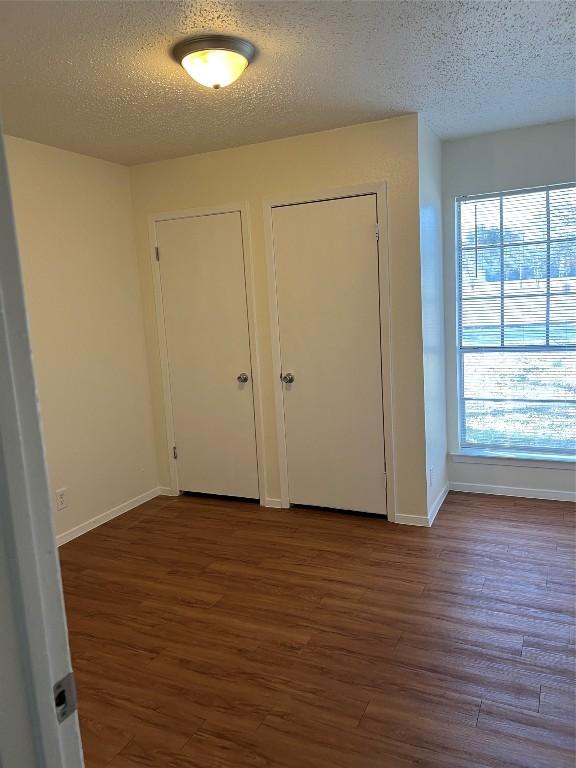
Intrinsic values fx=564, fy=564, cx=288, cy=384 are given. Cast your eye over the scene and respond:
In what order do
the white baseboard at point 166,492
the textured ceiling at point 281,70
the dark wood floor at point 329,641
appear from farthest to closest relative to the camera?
the white baseboard at point 166,492
the textured ceiling at point 281,70
the dark wood floor at point 329,641

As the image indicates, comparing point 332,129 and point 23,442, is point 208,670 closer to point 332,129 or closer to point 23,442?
point 23,442

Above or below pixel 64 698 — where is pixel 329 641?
below

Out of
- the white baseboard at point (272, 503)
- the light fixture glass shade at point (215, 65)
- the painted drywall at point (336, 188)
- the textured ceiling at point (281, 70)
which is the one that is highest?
the textured ceiling at point (281, 70)

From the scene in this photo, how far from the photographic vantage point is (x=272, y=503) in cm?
412

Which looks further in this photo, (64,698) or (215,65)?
(215,65)

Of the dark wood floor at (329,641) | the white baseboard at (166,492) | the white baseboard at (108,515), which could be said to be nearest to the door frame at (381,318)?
the dark wood floor at (329,641)

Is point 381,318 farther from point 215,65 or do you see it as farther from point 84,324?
point 84,324

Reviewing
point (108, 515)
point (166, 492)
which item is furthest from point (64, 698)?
point (166, 492)

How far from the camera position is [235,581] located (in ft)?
9.98

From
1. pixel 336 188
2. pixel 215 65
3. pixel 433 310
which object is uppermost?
pixel 215 65

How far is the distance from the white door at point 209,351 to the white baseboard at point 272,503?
3.1 inches

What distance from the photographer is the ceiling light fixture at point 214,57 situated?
2268 millimetres

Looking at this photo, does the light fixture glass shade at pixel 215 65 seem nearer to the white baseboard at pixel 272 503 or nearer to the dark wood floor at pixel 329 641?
the dark wood floor at pixel 329 641

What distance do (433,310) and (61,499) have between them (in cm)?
273
